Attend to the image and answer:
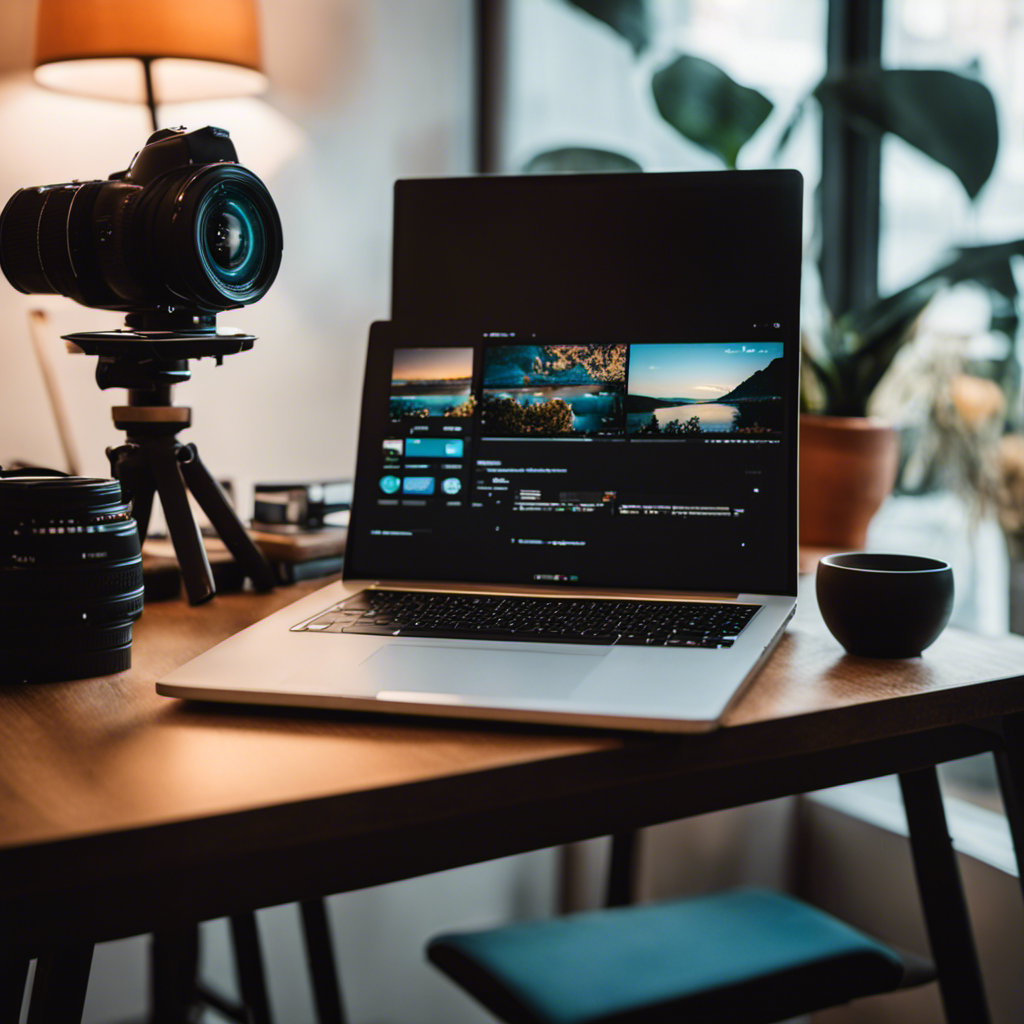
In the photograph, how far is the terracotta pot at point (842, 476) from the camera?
4.15ft

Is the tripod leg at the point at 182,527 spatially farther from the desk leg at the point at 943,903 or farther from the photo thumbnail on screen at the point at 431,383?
the desk leg at the point at 943,903

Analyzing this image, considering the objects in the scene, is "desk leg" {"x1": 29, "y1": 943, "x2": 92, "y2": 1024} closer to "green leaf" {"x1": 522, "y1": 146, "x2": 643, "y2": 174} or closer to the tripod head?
the tripod head

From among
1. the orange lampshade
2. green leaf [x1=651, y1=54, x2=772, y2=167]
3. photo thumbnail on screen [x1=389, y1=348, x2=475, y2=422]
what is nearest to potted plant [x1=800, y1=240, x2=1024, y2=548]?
green leaf [x1=651, y1=54, x2=772, y2=167]

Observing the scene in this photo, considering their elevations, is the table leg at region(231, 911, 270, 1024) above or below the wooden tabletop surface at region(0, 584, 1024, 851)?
below

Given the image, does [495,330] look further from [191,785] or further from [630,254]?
[191,785]

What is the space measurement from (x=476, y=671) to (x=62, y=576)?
0.92 feet

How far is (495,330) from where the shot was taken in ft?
3.16

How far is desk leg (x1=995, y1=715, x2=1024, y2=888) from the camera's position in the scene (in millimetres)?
732

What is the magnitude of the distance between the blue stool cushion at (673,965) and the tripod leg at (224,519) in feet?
1.35

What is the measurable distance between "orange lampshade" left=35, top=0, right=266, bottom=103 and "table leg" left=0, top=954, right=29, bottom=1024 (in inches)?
36.9

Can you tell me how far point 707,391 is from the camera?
896mm

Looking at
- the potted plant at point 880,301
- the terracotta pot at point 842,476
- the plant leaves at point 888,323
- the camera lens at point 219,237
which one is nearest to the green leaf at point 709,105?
the potted plant at point 880,301

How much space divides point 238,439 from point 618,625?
90 cm

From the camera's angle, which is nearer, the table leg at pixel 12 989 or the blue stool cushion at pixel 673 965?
the table leg at pixel 12 989
